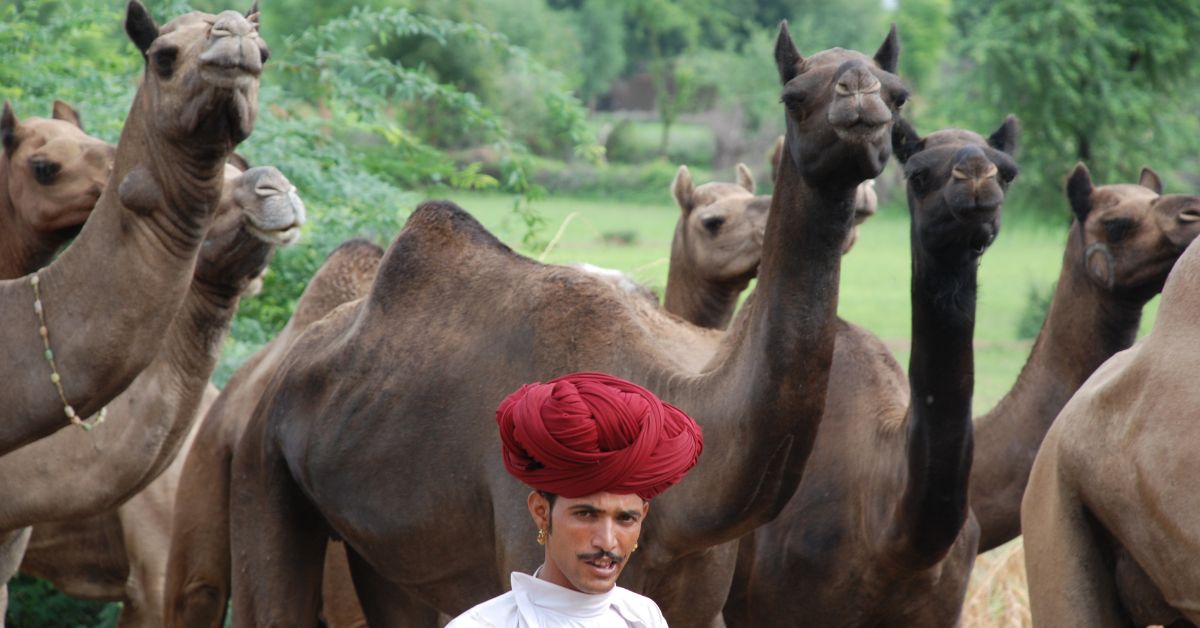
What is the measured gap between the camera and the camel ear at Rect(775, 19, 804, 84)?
185 inches

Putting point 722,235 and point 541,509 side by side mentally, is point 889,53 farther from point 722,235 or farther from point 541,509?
point 722,235

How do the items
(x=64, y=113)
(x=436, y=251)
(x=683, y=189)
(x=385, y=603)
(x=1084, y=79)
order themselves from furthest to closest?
(x=1084, y=79), (x=683, y=189), (x=64, y=113), (x=385, y=603), (x=436, y=251)

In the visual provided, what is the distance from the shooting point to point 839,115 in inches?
171

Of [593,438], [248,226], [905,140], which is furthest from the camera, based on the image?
[248,226]

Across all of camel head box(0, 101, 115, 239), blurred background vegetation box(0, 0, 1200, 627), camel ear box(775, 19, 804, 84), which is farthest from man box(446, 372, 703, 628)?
blurred background vegetation box(0, 0, 1200, 627)

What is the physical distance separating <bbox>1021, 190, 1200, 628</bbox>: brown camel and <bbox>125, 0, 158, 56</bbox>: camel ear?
3.00 m

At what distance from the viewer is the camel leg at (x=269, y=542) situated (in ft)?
20.5

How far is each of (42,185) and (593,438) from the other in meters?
3.93

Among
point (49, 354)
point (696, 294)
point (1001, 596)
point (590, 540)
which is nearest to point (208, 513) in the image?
point (49, 354)

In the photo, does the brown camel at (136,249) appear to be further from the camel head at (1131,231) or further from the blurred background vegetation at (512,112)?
the blurred background vegetation at (512,112)

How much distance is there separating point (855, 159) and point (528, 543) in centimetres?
155

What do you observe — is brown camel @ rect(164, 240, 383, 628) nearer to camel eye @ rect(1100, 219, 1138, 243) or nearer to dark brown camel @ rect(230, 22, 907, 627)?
dark brown camel @ rect(230, 22, 907, 627)

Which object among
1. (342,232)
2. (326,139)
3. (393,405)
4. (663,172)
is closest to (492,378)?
(393,405)

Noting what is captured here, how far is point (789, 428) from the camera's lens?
4621 mm
